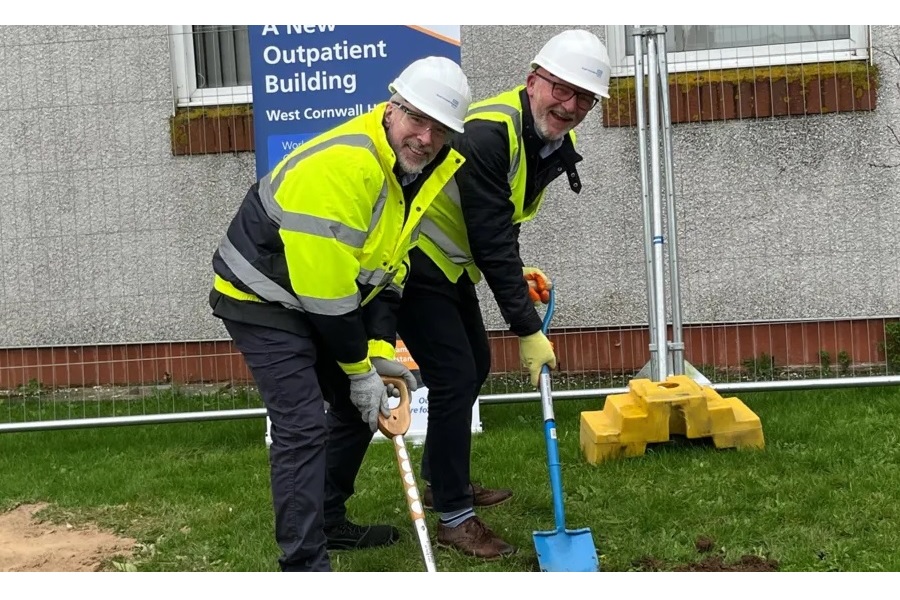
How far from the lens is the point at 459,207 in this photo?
4.10 meters

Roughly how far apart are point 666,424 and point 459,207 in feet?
5.70

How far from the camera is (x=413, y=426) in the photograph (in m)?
6.01

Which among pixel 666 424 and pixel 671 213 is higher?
pixel 671 213

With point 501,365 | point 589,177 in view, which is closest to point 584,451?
point 501,365

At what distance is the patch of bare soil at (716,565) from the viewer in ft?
12.3

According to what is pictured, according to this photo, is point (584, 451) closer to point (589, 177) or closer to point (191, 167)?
point (589, 177)

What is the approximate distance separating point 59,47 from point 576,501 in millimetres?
5223

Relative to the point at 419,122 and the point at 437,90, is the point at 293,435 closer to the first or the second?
the point at 419,122

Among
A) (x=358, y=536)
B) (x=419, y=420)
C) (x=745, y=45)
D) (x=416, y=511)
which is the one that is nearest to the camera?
(x=416, y=511)

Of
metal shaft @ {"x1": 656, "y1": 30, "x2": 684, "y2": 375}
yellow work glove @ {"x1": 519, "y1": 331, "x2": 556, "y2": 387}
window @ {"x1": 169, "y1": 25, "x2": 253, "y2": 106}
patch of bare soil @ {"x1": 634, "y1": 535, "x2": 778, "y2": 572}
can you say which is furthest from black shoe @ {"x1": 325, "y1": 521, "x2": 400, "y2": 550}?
window @ {"x1": 169, "y1": 25, "x2": 253, "y2": 106}

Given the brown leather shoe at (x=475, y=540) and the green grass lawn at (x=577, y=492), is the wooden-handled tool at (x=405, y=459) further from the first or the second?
the green grass lawn at (x=577, y=492)

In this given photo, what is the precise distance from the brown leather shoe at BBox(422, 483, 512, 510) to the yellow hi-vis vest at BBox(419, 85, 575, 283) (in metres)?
1.08

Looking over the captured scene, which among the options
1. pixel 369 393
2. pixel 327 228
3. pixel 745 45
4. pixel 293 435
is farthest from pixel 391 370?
pixel 745 45

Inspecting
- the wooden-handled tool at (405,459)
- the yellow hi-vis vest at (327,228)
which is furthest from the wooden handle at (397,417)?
the yellow hi-vis vest at (327,228)
